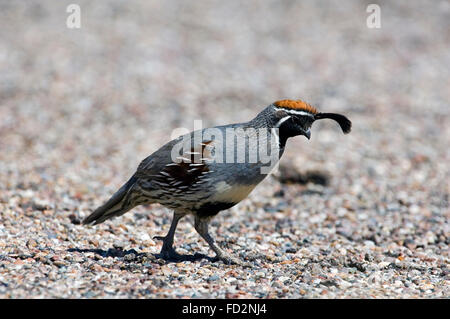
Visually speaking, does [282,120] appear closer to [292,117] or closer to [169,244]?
[292,117]

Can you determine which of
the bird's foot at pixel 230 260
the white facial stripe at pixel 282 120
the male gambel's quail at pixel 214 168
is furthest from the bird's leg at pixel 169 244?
the white facial stripe at pixel 282 120

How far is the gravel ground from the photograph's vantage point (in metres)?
5.59

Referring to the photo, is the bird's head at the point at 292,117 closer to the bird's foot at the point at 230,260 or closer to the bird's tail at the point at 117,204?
the bird's foot at the point at 230,260

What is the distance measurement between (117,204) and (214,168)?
117 cm

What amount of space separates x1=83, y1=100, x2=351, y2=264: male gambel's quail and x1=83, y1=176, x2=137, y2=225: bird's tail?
3 cm

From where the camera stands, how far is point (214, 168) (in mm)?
5477

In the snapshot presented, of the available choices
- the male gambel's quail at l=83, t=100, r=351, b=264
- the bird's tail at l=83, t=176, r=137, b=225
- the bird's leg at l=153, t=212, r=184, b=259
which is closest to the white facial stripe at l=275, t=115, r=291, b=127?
the male gambel's quail at l=83, t=100, r=351, b=264

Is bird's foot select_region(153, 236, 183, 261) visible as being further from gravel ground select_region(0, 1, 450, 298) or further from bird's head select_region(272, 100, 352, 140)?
bird's head select_region(272, 100, 352, 140)

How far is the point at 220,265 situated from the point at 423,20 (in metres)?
12.9

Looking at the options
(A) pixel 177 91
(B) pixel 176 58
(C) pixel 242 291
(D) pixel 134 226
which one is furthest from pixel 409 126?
(C) pixel 242 291

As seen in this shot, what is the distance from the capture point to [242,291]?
5.08 metres

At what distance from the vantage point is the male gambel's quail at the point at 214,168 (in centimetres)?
549

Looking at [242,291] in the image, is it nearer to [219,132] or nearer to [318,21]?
[219,132]

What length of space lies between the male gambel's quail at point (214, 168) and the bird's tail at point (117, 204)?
0.10 feet
